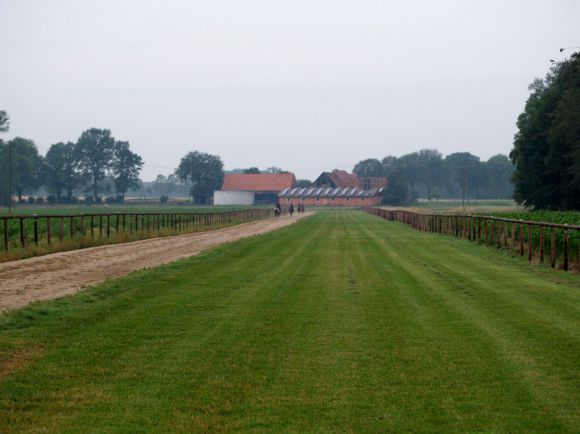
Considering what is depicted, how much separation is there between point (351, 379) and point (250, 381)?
1.02 meters

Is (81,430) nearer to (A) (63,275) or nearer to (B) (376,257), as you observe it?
(A) (63,275)

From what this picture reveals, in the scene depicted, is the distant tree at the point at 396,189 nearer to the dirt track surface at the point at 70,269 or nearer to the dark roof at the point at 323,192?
the dark roof at the point at 323,192

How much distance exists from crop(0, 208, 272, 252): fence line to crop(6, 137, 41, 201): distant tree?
80929 millimetres

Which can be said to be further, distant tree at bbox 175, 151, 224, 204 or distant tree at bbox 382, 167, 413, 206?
distant tree at bbox 175, 151, 224, 204

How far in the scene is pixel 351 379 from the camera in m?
8.46

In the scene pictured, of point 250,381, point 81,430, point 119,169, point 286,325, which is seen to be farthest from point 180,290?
point 119,169

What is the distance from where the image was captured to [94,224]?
4866 centimetres

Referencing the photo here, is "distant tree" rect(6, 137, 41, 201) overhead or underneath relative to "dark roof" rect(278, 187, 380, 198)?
overhead

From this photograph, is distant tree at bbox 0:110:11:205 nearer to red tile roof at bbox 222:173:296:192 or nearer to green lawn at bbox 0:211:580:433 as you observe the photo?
red tile roof at bbox 222:173:296:192

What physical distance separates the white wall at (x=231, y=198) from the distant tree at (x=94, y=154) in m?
25.4

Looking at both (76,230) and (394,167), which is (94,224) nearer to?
(76,230)

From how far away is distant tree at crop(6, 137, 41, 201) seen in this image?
162025 mm

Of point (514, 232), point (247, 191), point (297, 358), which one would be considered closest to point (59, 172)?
point (247, 191)

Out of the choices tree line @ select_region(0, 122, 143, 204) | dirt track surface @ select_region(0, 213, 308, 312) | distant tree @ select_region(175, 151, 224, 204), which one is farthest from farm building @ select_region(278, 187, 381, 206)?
dirt track surface @ select_region(0, 213, 308, 312)
